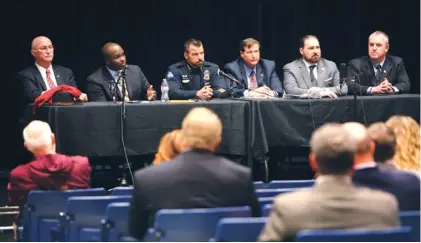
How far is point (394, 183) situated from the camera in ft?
14.1

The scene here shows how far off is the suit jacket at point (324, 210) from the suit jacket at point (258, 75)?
5.07 meters

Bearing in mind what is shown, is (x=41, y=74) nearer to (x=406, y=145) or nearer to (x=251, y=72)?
(x=251, y=72)

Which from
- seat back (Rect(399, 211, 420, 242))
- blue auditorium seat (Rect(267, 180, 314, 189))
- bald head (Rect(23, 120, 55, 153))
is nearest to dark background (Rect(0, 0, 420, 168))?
bald head (Rect(23, 120, 55, 153))

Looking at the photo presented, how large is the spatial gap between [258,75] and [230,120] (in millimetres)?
930

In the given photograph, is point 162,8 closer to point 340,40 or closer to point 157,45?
point 157,45

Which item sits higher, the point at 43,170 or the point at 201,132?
the point at 201,132

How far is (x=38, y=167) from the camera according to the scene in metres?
5.42

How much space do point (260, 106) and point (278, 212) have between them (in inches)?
175

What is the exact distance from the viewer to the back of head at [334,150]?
3.65 metres

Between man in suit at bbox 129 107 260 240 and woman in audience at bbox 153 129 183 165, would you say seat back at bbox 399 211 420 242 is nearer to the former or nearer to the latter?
man in suit at bbox 129 107 260 240

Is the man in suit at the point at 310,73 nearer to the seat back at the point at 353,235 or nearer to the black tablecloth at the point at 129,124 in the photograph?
the black tablecloth at the point at 129,124

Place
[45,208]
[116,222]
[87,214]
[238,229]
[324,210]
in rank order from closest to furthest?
[324,210]
[238,229]
[116,222]
[87,214]
[45,208]

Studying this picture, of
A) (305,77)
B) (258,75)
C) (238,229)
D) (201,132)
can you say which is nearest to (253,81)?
(258,75)

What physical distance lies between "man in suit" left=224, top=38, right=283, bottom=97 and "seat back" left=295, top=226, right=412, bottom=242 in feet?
17.0
